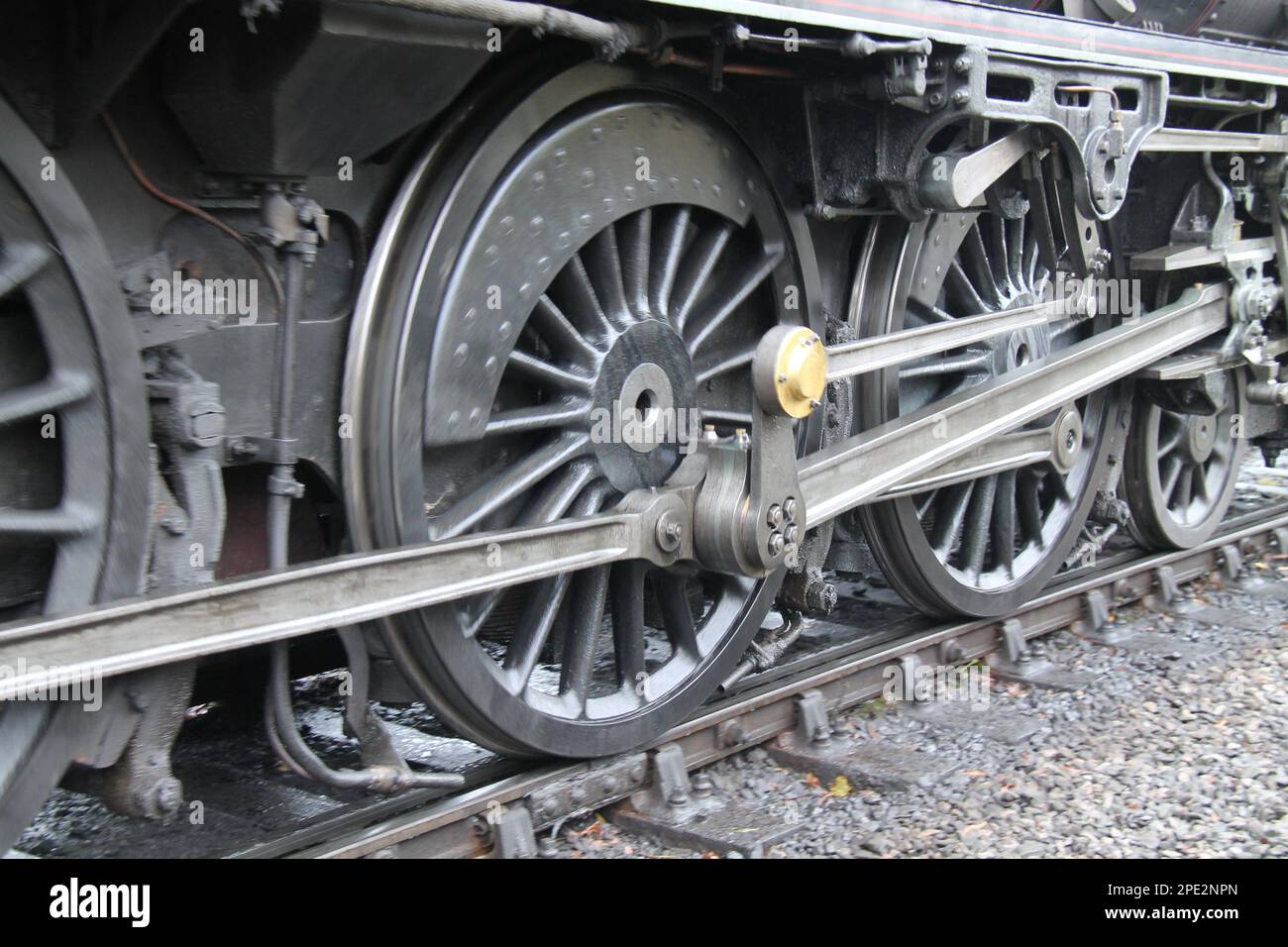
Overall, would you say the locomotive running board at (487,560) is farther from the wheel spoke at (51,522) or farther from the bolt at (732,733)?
the bolt at (732,733)

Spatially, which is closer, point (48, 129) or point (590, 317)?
point (48, 129)

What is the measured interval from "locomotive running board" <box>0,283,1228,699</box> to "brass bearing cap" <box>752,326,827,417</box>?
0.36m

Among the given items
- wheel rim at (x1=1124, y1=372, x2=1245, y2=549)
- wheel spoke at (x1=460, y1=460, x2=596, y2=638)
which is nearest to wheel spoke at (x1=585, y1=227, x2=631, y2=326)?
wheel spoke at (x1=460, y1=460, x2=596, y2=638)

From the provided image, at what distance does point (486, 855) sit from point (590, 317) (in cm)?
136

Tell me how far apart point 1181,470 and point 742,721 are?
3.18m

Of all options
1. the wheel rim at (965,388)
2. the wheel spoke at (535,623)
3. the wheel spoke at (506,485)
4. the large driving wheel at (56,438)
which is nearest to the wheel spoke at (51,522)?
the large driving wheel at (56,438)

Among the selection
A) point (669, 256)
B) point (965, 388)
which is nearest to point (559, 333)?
point (669, 256)

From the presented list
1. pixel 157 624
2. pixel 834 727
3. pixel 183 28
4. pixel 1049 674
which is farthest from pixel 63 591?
Answer: pixel 1049 674

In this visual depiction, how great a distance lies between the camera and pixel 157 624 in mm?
2395

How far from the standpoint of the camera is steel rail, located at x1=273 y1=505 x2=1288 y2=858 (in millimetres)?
3062

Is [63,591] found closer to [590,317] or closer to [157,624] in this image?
[157,624]

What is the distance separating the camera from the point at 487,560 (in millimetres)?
2990

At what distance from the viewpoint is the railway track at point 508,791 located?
313cm

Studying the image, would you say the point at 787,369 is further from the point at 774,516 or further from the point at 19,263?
the point at 19,263
